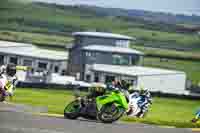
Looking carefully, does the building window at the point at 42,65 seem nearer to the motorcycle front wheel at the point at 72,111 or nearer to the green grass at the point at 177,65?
the green grass at the point at 177,65

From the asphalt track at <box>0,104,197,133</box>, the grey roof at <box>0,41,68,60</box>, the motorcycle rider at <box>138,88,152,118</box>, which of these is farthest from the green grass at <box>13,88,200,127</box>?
the asphalt track at <box>0,104,197,133</box>

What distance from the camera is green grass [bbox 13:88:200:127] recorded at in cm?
1268

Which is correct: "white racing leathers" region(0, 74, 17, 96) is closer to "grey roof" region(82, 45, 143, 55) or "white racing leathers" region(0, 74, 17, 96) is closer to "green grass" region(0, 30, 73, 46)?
"green grass" region(0, 30, 73, 46)

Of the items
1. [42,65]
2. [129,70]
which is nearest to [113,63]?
[129,70]

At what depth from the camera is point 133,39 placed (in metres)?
20.9

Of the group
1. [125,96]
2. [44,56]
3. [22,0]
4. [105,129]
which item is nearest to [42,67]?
[44,56]

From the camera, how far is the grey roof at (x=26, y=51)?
16094 millimetres

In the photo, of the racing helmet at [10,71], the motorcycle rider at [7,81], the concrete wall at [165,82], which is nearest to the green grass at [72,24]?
the concrete wall at [165,82]

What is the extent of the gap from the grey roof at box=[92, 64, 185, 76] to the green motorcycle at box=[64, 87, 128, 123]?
6.65 meters

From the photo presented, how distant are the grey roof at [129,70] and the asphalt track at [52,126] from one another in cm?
765

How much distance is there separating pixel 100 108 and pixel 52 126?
193cm

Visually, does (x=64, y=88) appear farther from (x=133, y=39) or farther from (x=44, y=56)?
(x=133, y=39)

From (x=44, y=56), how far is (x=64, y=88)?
1369mm

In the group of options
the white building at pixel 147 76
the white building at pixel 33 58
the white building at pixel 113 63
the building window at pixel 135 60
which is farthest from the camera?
the building window at pixel 135 60
